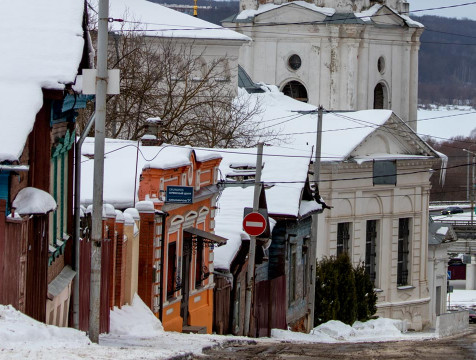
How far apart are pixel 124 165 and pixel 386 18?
3912 cm

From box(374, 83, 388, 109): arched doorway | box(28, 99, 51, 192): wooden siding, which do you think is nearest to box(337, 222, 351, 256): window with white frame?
box(374, 83, 388, 109): arched doorway

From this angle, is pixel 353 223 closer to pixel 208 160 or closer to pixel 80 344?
pixel 208 160

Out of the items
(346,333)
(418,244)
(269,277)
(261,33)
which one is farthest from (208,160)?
(261,33)

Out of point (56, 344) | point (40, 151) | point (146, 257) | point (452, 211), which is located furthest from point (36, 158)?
point (452, 211)

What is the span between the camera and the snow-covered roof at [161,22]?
4681 centimetres

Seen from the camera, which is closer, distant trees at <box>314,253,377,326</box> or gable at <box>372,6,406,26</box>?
distant trees at <box>314,253,377,326</box>

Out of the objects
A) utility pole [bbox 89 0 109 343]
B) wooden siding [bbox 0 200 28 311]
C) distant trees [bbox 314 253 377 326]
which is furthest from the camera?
distant trees [bbox 314 253 377 326]

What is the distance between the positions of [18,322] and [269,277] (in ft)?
65.0

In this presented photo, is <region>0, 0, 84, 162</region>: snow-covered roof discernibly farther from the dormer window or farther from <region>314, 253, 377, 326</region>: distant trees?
<region>314, 253, 377, 326</region>: distant trees

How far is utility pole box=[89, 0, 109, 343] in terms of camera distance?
16266 millimetres

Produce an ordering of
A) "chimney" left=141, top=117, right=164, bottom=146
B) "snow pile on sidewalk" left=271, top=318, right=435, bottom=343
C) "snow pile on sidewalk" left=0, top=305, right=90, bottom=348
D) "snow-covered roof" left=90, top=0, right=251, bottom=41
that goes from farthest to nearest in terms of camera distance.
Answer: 1. "snow-covered roof" left=90, top=0, right=251, bottom=41
2. "snow pile on sidewalk" left=271, top=318, right=435, bottom=343
3. "chimney" left=141, top=117, right=164, bottom=146
4. "snow pile on sidewalk" left=0, top=305, right=90, bottom=348

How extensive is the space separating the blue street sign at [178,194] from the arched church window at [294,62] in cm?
3959

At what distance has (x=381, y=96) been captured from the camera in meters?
64.9

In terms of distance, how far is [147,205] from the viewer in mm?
22125
